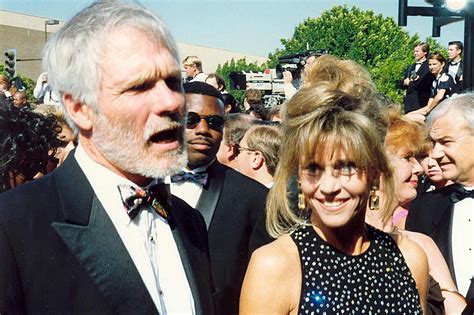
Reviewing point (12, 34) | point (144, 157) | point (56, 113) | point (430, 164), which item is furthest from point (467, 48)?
point (12, 34)

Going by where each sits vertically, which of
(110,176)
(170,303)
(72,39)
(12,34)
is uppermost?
(12,34)

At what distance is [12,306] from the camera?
195 cm

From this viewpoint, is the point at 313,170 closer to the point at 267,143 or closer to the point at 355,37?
the point at 267,143

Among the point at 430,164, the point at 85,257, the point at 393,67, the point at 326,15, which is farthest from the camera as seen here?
the point at 326,15

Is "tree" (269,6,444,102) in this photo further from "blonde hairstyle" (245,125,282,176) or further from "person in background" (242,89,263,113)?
"blonde hairstyle" (245,125,282,176)

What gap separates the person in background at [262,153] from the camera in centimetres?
522

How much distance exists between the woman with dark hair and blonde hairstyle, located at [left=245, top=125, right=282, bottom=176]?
169 cm

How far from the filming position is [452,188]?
4.46 metres

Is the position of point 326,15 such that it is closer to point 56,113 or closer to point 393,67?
point 393,67

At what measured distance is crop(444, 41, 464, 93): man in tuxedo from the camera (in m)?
11.5

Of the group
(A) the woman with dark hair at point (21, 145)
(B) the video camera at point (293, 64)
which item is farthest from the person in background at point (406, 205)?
(B) the video camera at point (293, 64)

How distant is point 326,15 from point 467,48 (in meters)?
54.7

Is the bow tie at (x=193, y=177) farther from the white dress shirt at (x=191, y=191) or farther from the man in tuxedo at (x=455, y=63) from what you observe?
the man in tuxedo at (x=455, y=63)

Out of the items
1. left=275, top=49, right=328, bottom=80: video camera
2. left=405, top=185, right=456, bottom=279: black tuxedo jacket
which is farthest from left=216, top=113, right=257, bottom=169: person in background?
left=275, top=49, right=328, bottom=80: video camera
